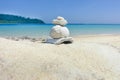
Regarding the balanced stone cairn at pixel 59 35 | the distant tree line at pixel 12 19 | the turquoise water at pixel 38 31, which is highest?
the balanced stone cairn at pixel 59 35

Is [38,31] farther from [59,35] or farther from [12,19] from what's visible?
[12,19]

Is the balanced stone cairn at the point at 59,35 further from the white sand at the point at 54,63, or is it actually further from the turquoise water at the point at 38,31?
the turquoise water at the point at 38,31

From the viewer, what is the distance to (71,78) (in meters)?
7.11

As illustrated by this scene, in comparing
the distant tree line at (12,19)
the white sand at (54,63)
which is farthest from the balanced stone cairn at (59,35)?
the distant tree line at (12,19)

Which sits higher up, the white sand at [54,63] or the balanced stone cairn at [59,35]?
the balanced stone cairn at [59,35]

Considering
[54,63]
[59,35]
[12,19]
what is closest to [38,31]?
[59,35]

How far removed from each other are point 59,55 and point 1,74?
6.55 feet

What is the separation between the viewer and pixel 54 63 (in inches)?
294

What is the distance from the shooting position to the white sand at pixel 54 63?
7.04m

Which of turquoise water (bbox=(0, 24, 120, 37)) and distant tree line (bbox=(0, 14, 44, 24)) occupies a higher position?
turquoise water (bbox=(0, 24, 120, 37))

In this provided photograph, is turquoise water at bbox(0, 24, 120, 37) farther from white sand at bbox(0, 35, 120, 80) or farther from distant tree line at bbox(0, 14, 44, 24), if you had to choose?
distant tree line at bbox(0, 14, 44, 24)

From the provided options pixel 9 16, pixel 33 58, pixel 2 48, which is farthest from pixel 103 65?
pixel 9 16

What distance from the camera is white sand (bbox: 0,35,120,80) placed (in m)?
7.04

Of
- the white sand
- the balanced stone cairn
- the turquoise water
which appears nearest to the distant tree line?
the turquoise water
